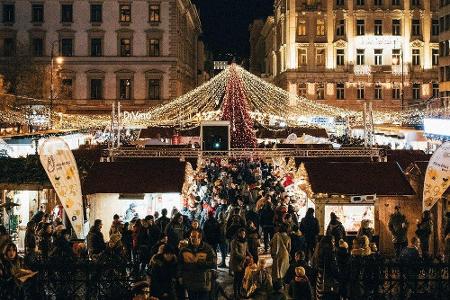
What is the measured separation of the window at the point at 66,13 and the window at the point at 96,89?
5392 millimetres

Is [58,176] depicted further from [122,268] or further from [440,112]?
[440,112]

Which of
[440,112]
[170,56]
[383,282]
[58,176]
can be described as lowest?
[383,282]

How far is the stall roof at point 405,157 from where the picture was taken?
920 inches

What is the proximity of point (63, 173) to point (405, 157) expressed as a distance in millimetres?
13484

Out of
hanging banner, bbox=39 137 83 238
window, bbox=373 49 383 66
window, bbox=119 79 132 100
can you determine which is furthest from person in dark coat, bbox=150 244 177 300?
window, bbox=373 49 383 66

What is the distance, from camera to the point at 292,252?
1571 centimetres

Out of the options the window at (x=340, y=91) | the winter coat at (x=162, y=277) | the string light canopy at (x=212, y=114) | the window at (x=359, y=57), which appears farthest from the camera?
the window at (x=359, y=57)

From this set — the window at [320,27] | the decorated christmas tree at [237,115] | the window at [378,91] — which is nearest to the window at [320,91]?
the window at [320,27]

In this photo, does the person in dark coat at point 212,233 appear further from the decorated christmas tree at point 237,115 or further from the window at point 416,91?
the window at point 416,91

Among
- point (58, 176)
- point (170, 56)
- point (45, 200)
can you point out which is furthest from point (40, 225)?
point (170, 56)

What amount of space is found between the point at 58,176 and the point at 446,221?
8.57 meters

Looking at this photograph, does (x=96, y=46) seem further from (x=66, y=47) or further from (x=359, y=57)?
(x=359, y=57)

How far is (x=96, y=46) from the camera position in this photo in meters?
61.7

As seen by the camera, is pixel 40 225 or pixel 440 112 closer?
pixel 40 225
